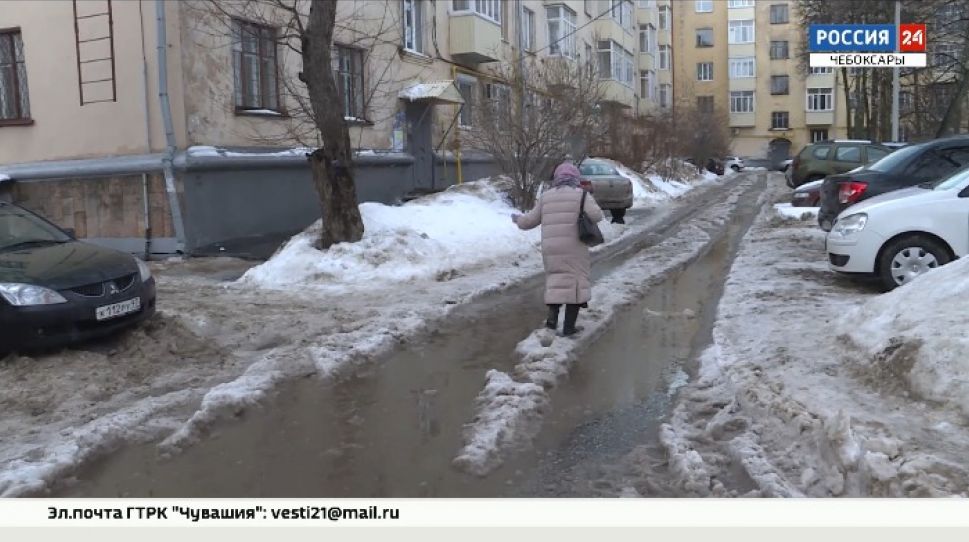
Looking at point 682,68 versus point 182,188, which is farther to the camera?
point 682,68

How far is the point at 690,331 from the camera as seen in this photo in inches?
285

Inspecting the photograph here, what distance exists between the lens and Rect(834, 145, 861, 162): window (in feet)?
59.7

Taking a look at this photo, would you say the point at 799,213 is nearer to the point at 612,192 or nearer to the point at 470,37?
the point at 612,192

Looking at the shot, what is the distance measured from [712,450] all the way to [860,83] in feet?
106

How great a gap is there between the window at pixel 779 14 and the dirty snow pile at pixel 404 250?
58797 mm

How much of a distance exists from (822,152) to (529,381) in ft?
53.2

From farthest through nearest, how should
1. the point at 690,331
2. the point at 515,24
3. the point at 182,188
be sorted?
the point at 515,24 < the point at 182,188 < the point at 690,331

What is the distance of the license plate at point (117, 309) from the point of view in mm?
6521

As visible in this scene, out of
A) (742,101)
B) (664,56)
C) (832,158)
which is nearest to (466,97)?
(832,158)

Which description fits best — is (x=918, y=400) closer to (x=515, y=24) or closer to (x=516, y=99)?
(x=516, y=99)

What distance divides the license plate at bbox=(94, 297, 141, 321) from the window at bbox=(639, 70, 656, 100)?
48.1m

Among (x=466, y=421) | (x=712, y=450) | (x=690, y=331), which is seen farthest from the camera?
(x=690, y=331)

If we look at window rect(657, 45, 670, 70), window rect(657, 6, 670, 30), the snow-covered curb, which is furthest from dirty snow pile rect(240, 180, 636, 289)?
window rect(657, 6, 670, 30)

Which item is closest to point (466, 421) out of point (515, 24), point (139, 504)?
point (139, 504)
